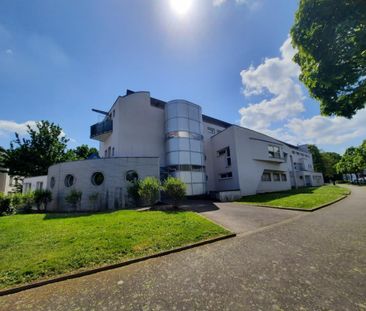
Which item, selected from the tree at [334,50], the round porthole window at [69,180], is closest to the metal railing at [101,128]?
the round porthole window at [69,180]

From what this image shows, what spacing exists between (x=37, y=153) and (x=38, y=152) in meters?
0.28

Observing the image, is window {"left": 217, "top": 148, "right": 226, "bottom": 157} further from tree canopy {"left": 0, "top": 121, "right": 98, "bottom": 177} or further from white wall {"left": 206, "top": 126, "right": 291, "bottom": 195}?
tree canopy {"left": 0, "top": 121, "right": 98, "bottom": 177}

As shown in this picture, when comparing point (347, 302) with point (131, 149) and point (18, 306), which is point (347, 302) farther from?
point (131, 149)

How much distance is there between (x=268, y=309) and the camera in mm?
2842

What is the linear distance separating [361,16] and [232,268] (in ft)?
29.8

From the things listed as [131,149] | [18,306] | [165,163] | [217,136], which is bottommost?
[18,306]

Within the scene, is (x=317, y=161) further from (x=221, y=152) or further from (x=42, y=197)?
(x=42, y=197)

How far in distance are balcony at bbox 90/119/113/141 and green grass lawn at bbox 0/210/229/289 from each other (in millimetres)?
15391

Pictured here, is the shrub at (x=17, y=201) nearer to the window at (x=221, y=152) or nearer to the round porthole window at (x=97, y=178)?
the round porthole window at (x=97, y=178)

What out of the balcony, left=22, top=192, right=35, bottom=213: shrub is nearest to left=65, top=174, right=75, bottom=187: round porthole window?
left=22, top=192, right=35, bottom=213: shrub

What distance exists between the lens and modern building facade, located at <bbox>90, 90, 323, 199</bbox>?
20.1 meters

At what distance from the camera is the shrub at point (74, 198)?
14.3 m

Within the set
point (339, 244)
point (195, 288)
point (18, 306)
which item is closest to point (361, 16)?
point (339, 244)

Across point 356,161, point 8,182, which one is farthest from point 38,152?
point 356,161
